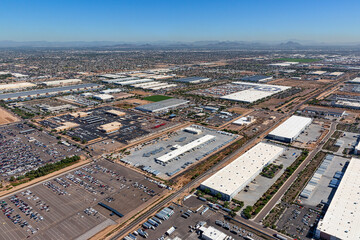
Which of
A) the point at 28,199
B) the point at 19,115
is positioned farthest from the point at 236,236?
the point at 19,115

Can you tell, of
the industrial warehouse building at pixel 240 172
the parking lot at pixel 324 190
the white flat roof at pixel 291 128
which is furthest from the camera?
the white flat roof at pixel 291 128

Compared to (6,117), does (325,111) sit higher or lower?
higher

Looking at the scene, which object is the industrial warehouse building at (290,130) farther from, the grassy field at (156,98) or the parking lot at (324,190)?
the grassy field at (156,98)

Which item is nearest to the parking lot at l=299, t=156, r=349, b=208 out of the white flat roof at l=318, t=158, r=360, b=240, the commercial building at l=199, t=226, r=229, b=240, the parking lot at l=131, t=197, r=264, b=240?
the white flat roof at l=318, t=158, r=360, b=240

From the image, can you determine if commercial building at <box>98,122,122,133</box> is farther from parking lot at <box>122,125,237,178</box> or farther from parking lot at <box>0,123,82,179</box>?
parking lot at <box>122,125,237,178</box>

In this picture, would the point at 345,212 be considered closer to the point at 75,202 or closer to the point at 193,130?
the point at 193,130

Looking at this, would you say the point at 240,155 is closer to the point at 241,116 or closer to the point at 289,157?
the point at 289,157

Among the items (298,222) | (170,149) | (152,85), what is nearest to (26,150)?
(170,149)

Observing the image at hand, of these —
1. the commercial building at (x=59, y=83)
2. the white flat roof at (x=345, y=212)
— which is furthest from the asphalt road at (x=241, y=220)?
the commercial building at (x=59, y=83)
